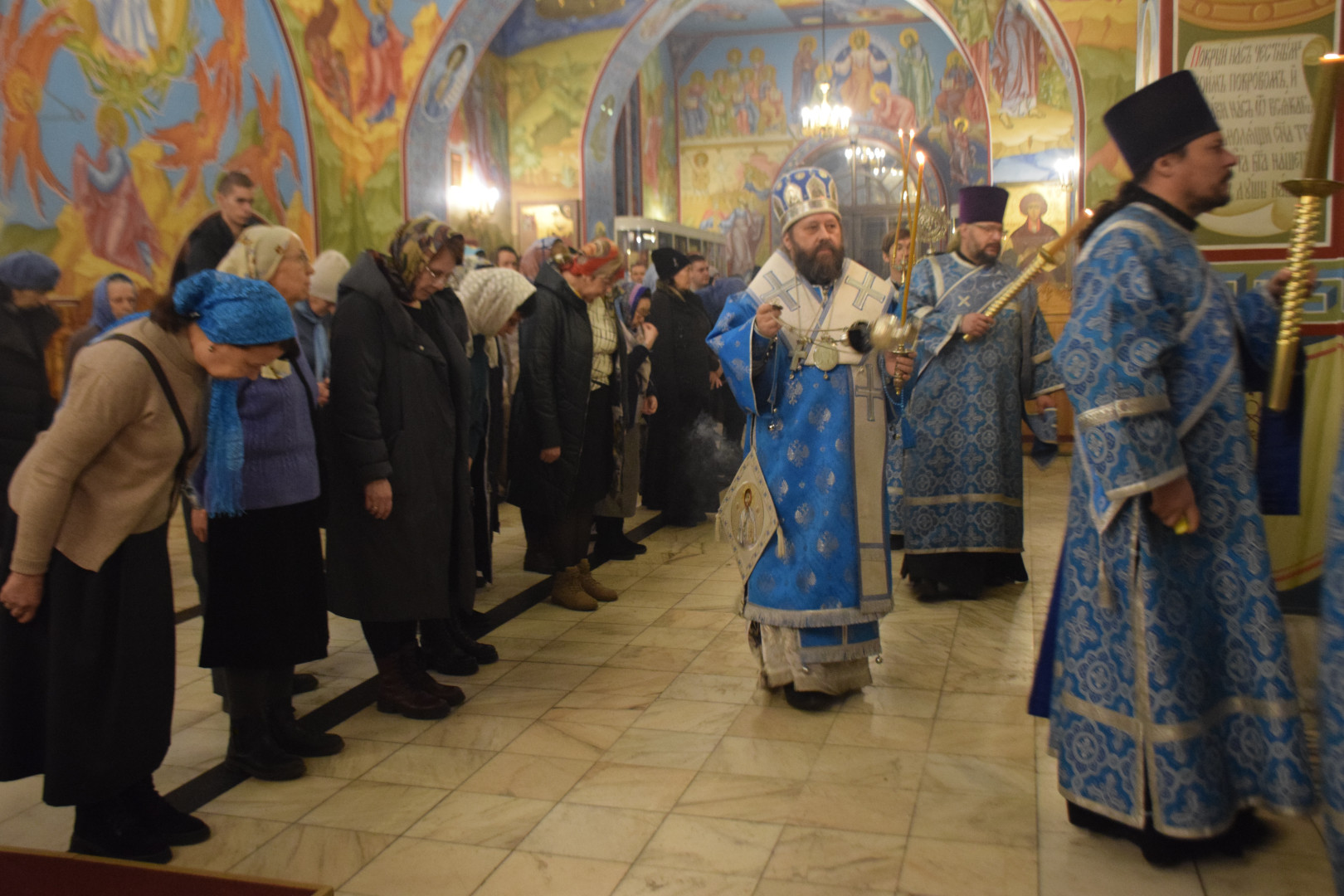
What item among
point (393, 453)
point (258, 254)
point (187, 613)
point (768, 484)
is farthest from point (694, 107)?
point (258, 254)

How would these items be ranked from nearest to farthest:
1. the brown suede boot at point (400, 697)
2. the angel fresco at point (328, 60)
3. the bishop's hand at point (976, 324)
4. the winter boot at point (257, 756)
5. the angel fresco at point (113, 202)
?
1. the winter boot at point (257, 756)
2. the brown suede boot at point (400, 697)
3. the bishop's hand at point (976, 324)
4. the angel fresco at point (113, 202)
5. the angel fresco at point (328, 60)

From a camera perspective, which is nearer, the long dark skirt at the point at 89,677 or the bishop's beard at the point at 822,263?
the long dark skirt at the point at 89,677

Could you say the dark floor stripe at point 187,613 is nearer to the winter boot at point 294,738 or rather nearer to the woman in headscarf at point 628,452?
the winter boot at point 294,738

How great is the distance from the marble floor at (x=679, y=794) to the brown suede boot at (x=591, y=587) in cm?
78

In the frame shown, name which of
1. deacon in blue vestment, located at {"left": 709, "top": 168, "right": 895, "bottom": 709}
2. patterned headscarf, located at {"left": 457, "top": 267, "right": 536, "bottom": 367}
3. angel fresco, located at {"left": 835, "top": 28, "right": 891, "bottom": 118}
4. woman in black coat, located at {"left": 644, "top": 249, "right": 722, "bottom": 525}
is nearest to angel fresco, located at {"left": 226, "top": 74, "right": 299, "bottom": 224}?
woman in black coat, located at {"left": 644, "top": 249, "right": 722, "bottom": 525}

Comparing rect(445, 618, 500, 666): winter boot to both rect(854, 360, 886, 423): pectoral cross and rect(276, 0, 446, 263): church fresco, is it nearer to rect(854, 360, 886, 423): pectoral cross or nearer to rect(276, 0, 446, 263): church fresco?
rect(854, 360, 886, 423): pectoral cross

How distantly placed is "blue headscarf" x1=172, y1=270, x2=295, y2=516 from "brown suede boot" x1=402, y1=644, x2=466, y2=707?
3.70 feet

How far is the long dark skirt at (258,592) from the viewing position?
303 cm

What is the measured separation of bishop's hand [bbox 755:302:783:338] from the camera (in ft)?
11.6

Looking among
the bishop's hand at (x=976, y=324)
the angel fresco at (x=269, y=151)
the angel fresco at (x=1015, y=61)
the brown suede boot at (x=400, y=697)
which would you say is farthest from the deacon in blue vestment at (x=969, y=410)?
the angel fresco at (x=1015, y=61)

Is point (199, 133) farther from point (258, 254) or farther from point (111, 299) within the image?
point (258, 254)

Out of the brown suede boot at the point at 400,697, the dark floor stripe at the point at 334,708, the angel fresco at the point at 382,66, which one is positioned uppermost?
the angel fresco at the point at 382,66

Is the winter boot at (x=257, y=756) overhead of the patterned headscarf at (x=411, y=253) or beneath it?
beneath

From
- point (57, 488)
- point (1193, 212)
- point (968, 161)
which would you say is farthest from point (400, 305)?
point (968, 161)
